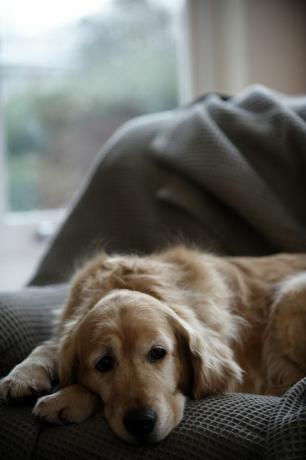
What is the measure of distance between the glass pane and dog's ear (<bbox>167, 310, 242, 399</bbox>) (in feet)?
6.48

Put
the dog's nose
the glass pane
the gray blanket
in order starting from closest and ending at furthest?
the dog's nose, the gray blanket, the glass pane

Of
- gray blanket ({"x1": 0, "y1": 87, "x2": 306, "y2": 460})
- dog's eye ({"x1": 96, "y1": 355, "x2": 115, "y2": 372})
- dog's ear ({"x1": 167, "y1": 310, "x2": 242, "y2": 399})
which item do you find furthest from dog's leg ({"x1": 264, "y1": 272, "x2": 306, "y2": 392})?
dog's eye ({"x1": 96, "y1": 355, "x2": 115, "y2": 372})

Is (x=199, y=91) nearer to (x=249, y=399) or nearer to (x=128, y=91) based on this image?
(x=128, y=91)

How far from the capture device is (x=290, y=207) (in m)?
2.12

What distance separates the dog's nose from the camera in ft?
4.04

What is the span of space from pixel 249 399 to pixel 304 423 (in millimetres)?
220

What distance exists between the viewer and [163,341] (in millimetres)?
1401

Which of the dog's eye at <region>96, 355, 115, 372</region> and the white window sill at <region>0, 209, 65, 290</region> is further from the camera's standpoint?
the white window sill at <region>0, 209, 65, 290</region>

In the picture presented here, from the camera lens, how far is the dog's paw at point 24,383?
1.41 metres

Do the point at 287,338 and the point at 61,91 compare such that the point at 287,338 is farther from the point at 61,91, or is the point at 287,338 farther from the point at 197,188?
the point at 61,91

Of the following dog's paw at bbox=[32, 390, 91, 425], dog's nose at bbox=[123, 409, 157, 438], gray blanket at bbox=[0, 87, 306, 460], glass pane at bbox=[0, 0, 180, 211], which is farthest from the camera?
glass pane at bbox=[0, 0, 180, 211]

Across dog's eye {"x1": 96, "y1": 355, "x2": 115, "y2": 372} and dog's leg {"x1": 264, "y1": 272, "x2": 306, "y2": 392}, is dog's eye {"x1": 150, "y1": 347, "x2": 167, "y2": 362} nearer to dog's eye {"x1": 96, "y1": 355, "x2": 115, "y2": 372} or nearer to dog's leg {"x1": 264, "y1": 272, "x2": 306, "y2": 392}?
dog's eye {"x1": 96, "y1": 355, "x2": 115, "y2": 372}

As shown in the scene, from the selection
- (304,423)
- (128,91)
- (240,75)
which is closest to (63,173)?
(128,91)

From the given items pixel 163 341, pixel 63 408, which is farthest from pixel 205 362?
pixel 63 408
